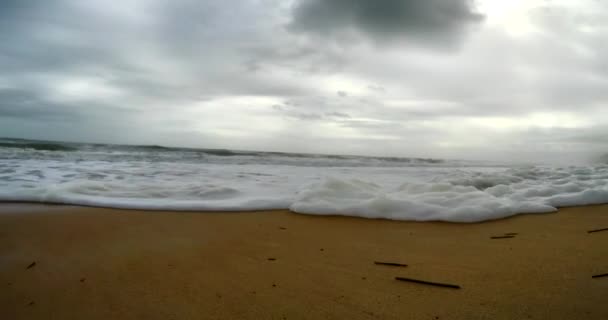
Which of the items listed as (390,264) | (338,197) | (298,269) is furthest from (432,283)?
(338,197)

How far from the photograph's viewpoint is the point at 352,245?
242 centimetres

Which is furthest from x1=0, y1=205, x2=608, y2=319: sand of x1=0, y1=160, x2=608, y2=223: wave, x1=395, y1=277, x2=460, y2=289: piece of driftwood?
x1=0, y1=160, x2=608, y2=223: wave

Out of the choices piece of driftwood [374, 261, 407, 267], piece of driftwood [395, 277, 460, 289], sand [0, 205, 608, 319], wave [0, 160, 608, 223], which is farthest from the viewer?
wave [0, 160, 608, 223]

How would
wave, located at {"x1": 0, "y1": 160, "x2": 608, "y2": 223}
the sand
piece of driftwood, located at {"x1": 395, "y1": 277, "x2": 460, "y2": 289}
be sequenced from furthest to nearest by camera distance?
1. wave, located at {"x1": 0, "y1": 160, "x2": 608, "y2": 223}
2. piece of driftwood, located at {"x1": 395, "y1": 277, "x2": 460, "y2": 289}
3. the sand

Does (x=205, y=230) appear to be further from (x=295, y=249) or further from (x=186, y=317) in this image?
(x=186, y=317)

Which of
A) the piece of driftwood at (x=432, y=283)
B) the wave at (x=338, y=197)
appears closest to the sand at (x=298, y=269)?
the piece of driftwood at (x=432, y=283)

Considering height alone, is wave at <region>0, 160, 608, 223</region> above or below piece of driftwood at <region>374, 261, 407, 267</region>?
above

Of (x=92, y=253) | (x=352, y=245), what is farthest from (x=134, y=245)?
(x=352, y=245)

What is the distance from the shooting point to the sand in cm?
147

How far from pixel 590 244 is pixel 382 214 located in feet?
5.39

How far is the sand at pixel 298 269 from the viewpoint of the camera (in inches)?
58.1

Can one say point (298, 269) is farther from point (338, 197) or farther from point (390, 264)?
point (338, 197)

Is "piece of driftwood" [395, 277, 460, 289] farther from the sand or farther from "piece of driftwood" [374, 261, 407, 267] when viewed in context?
"piece of driftwood" [374, 261, 407, 267]

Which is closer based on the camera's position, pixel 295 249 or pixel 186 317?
pixel 186 317
